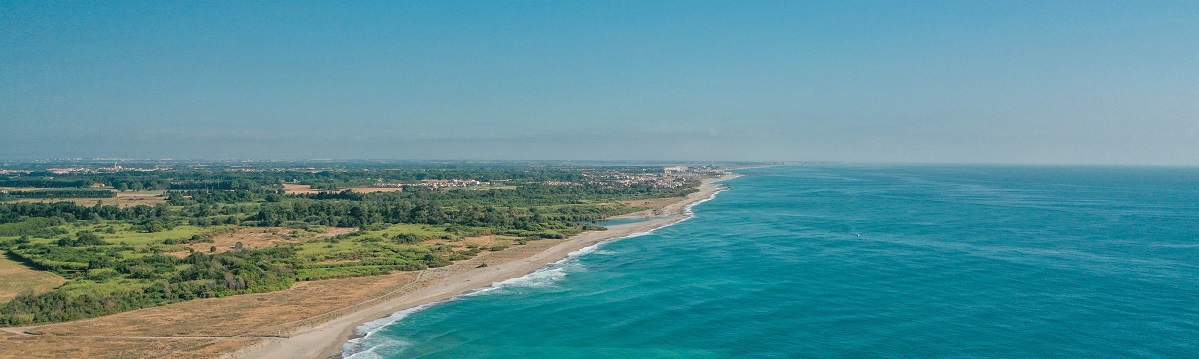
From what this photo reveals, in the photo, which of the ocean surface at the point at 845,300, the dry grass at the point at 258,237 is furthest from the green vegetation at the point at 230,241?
the ocean surface at the point at 845,300

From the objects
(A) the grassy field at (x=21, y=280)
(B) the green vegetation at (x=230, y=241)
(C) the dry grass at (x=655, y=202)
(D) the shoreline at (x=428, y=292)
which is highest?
(C) the dry grass at (x=655, y=202)

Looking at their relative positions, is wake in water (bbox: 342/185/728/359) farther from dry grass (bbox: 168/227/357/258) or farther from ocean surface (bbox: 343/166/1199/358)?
dry grass (bbox: 168/227/357/258)

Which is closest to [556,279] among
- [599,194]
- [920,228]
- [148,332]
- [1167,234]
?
[148,332]

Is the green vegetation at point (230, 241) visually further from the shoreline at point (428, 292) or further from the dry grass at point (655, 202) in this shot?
the dry grass at point (655, 202)

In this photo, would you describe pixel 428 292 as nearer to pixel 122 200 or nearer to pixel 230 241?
pixel 230 241

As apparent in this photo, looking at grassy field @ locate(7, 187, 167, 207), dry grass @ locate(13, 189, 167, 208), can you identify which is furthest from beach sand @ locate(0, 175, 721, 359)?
grassy field @ locate(7, 187, 167, 207)

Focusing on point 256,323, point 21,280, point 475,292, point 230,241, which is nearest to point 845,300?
point 475,292
